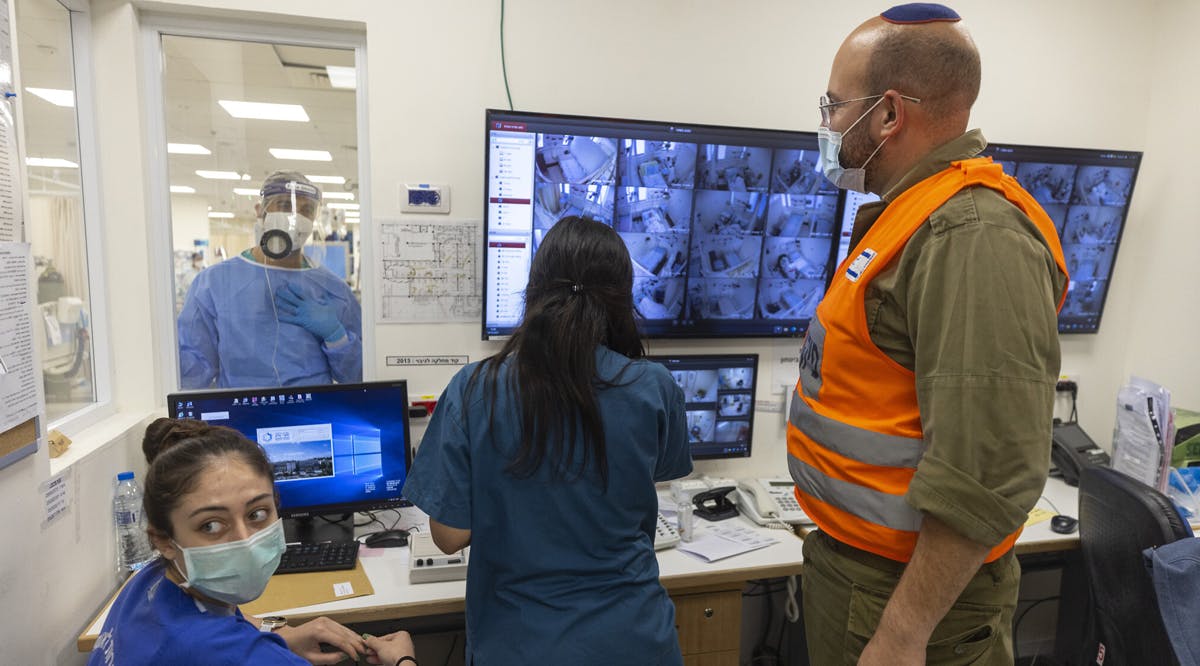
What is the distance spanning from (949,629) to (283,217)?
2086mm

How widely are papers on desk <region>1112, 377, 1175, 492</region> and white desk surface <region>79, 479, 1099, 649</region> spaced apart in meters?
0.33

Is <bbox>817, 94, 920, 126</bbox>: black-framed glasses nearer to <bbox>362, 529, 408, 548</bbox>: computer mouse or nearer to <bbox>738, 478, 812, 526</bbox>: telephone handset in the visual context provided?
<bbox>738, 478, 812, 526</bbox>: telephone handset

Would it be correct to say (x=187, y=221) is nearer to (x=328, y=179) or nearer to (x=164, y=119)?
(x=164, y=119)

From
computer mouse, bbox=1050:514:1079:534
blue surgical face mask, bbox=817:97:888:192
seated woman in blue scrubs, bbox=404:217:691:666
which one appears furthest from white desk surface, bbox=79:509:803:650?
blue surgical face mask, bbox=817:97:888:192

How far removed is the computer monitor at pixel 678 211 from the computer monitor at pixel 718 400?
103mm

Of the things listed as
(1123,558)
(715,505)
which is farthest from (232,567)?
(1123,558)

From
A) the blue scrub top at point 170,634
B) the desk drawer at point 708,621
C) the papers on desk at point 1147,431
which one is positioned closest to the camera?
the blue scrub top at point 170,634

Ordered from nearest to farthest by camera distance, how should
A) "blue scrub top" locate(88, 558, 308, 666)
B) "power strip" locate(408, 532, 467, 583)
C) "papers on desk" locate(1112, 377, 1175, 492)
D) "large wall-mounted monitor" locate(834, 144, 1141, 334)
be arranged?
"blue scrub top" locate(88, 558, 308, 666) → "power strip" locate(408, 532, 467, 583) → "papers on desk" locate(1112, 377, 1175, 492) → "large wall-mounted monitor" locate(834, 144, 1141, 334)

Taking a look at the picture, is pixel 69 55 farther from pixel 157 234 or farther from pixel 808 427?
pixel 808 427

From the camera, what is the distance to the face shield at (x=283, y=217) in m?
2.05

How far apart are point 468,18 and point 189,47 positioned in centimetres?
88

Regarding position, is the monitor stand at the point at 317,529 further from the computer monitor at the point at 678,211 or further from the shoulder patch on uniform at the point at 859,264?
the shoulder patch on uniform at the point at 859,264

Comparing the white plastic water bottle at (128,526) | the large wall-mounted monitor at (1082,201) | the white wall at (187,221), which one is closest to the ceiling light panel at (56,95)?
the white wall at (187,221)

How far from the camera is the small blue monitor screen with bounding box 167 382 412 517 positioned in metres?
1.83
